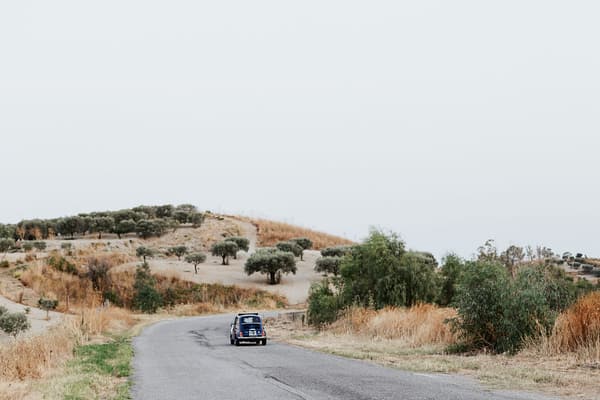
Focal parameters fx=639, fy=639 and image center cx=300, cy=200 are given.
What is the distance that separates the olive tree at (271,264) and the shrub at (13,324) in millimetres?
31552

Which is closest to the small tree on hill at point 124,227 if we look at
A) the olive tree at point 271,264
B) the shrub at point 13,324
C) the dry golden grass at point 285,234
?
the dry golden grass at point 285,234

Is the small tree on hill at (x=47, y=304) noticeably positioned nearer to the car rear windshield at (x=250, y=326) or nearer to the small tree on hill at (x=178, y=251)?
the car rear windshield at (x=250, y=326)

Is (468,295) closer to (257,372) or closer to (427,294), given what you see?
(257,372)

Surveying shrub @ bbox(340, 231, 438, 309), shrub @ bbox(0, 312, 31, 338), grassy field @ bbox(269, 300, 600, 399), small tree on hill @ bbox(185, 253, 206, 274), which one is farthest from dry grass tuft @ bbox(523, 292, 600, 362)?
small tree on hill @ bbox(185, 253, 206, 274)

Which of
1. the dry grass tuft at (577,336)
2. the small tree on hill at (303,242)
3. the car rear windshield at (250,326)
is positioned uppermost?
the small tree on hill at (303,242)

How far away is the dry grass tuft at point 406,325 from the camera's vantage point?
22953 millimetres

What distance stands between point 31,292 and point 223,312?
15.8 m

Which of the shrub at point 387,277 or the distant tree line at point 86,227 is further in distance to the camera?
the distant tree line at point 86,227

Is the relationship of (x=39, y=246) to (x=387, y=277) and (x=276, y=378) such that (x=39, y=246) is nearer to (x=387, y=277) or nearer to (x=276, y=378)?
(x=387, y=277)

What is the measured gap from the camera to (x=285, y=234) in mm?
91875

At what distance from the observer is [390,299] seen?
33.2 meters

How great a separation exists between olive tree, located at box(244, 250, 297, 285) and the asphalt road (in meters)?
38.9

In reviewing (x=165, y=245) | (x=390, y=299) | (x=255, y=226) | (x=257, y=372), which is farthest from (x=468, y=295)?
(x=255, y=226)

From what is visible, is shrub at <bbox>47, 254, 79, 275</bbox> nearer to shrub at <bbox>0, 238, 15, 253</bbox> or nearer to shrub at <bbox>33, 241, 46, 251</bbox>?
shrub at <bbox>33, 241, 46, 251</bbox>
